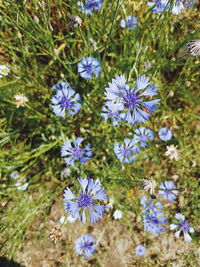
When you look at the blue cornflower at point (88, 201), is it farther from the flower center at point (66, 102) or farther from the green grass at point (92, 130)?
the flower center at point (66, 102)

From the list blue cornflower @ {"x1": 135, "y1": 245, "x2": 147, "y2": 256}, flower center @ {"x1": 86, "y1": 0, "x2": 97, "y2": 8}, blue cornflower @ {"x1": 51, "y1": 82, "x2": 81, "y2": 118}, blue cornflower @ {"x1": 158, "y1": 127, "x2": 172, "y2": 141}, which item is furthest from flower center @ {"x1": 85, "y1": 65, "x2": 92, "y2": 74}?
blue cornflower @ {"x1": 135, "y1": 245, "x2": 147, "y2": 256}

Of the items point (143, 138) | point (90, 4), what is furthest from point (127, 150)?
point (90, 4)

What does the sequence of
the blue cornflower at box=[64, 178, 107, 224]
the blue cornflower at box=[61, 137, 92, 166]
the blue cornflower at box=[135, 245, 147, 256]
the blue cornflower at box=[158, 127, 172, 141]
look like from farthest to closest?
the blue cornflower at box=[158, 127, 172, 141] < the blue cornflower at box=[135, 245, 147, 256] < the blue cornflower at box=[61, 137, 92, 166] < the blue cornflower at box=[64, 178, 107, 224]

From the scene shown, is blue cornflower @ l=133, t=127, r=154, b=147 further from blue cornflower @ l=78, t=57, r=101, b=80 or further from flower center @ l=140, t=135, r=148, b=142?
blue cornflower @ l=78, t=57, r=101, b=80

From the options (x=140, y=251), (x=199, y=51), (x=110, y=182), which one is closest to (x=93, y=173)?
(x=110, y=182)

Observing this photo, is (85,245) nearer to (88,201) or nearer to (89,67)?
(88,201)
